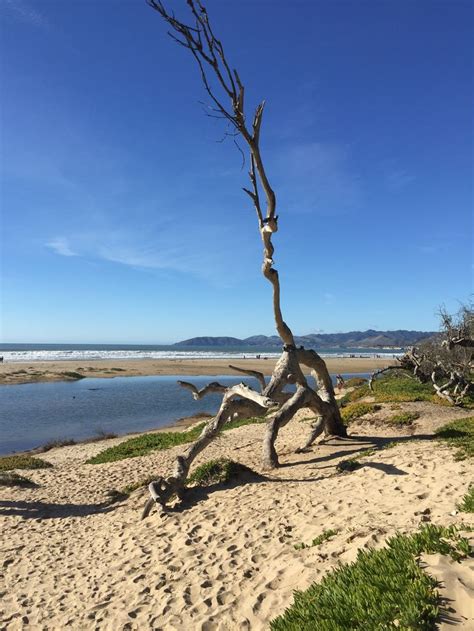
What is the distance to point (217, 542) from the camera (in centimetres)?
767

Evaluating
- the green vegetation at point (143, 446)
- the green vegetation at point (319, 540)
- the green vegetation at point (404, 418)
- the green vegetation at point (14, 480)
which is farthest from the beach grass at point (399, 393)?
the green vegetation at point (14, 480)

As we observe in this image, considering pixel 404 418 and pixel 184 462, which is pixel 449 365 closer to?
pixel 404 418

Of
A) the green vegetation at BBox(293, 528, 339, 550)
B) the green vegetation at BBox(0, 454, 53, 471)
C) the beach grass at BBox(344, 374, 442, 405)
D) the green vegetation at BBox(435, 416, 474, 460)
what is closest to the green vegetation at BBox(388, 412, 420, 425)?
the green vegetation at BBox(435, 416, 474, 460)

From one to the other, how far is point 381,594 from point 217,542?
415 centimetres

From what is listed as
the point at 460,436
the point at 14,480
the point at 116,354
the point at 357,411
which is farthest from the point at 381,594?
the point at 116,354

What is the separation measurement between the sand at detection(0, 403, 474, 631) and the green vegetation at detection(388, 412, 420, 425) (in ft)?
11.4

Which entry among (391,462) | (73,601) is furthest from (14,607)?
(391,462)

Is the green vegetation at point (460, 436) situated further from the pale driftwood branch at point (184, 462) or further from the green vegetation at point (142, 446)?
the green vegetation at point (142, 446)

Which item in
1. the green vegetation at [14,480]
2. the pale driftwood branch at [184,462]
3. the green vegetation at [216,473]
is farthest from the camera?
the green vegetation at [14,480]

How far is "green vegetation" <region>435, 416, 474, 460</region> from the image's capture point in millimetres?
9945

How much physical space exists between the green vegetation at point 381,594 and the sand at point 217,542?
23 cm

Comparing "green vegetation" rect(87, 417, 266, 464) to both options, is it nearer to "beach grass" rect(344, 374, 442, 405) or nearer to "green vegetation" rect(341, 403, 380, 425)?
"green vegetation" rect(341, 403, 380, 425)

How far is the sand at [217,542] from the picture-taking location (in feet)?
19.0

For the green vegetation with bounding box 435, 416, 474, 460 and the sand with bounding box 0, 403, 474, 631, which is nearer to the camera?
the sand with bounding box 0, 403, 474, 631
